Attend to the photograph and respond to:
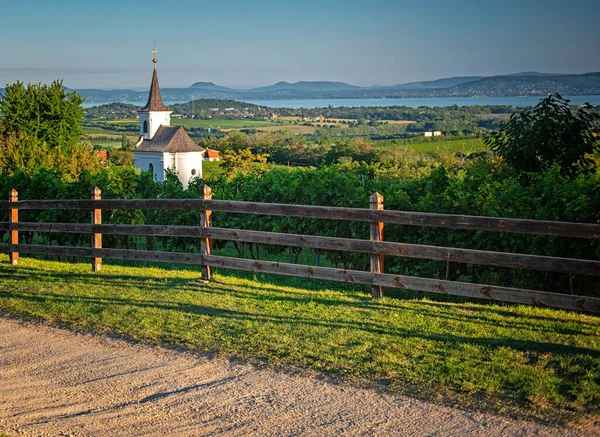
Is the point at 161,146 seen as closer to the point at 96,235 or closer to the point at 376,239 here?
the point at 96,235

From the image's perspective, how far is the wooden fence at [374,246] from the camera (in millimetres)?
7812

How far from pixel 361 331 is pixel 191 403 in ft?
8.41

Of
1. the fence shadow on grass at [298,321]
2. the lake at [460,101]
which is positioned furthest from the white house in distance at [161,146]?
the fence shadow on grass at [298,321]

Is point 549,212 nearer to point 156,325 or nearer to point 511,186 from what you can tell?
point 511,186

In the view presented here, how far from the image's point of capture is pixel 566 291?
31.0 feet

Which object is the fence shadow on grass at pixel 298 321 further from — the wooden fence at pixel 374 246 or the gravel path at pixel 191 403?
the gravel path at pixel 191 403

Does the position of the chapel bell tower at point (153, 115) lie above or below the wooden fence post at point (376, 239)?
above

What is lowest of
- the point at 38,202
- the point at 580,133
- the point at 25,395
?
the point at 25,395

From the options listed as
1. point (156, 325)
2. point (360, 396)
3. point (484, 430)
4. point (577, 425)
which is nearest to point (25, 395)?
point (156, 325)

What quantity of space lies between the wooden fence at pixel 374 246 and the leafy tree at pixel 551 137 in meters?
4.08

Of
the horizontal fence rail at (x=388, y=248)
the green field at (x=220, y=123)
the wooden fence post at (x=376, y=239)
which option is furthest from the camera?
the green field at (x=220, y=123)

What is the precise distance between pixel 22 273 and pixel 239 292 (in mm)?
4630

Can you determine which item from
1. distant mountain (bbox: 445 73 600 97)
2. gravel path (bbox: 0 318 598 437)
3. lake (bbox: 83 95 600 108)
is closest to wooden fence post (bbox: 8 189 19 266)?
gravel path (bbox: 0 318 598 437)

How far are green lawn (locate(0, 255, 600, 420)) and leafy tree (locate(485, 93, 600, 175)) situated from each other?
3.70 meters
